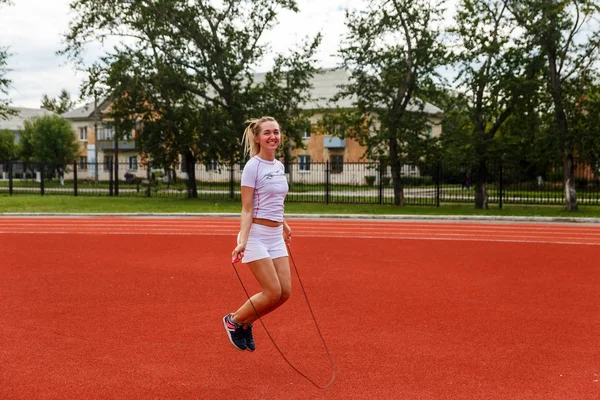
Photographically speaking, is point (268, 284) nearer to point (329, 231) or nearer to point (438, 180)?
point (329, 231)

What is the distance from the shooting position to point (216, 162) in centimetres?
3130

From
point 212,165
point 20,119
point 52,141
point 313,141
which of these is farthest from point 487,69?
point 20,119

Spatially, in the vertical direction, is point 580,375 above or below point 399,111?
below

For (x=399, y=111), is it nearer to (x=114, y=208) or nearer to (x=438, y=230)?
(x=438, y=230)

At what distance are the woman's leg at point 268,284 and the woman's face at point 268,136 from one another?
Result: 92 centimetres

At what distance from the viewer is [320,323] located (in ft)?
22.3

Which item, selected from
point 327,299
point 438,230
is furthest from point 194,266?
point 438,230

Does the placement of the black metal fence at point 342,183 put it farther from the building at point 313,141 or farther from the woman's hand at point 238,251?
the woman's hand at point 238,251

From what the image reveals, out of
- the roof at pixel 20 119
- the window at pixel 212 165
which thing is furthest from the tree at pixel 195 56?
the roof at pixel 20 119

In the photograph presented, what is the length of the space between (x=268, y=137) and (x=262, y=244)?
0.86 m

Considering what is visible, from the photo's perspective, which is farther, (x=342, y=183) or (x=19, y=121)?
(x=19, y=121)

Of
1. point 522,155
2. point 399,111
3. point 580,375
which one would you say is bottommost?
point 580,375

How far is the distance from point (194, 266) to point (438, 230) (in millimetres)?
8620

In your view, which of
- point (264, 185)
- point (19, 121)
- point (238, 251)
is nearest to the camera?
point (238, 251)
